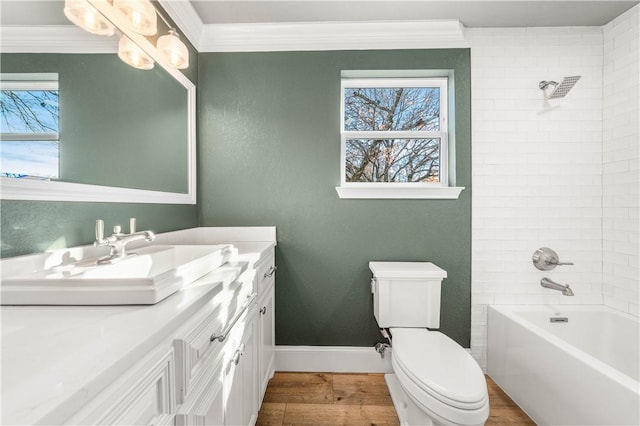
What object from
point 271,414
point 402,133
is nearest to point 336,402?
point 271,414

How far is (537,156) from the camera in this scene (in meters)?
2.02

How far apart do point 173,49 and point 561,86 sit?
231 cm

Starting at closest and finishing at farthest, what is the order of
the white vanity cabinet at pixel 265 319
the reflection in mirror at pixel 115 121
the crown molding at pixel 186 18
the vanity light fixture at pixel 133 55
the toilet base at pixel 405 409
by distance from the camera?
1. the reflection in mirror at pixel 115 121
2. the vanity light fixture at pixel 133 55
3. the toilet base at pixel 405 409
4. the white vanity cabinet at pixel 265 319
5. the crown molding at pixel 186 18

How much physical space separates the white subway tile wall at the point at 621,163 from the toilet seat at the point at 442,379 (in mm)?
1326

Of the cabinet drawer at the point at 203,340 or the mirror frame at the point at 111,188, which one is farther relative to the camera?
the mirror frame at the point at 111,188

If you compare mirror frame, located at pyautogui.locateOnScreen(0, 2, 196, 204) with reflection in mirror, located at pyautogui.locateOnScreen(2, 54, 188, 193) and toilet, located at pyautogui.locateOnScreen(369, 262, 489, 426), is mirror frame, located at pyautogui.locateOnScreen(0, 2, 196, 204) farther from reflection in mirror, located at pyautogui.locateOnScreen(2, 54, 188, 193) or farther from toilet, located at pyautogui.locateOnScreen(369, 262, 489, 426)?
toilet, located at pyautogui.locateOnScreen(369, 262, 489, 426)

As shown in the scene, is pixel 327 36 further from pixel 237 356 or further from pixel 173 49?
pixel 237 356

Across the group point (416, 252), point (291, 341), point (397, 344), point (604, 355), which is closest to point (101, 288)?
point (397, 344)

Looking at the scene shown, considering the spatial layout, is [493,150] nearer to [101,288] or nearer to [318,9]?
[318,9]

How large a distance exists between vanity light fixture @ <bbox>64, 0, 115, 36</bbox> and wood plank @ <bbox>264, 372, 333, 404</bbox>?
6.59 ft

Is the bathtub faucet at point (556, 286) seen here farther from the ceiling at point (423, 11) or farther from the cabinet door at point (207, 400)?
the cabinet door at point (207, 400)

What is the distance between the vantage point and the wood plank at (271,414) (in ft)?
5.23

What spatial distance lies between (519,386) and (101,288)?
6.96ft

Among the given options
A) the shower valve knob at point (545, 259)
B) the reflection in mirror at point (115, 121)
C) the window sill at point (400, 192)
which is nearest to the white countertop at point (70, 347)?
the reflection in mirror at point (115, 121)
